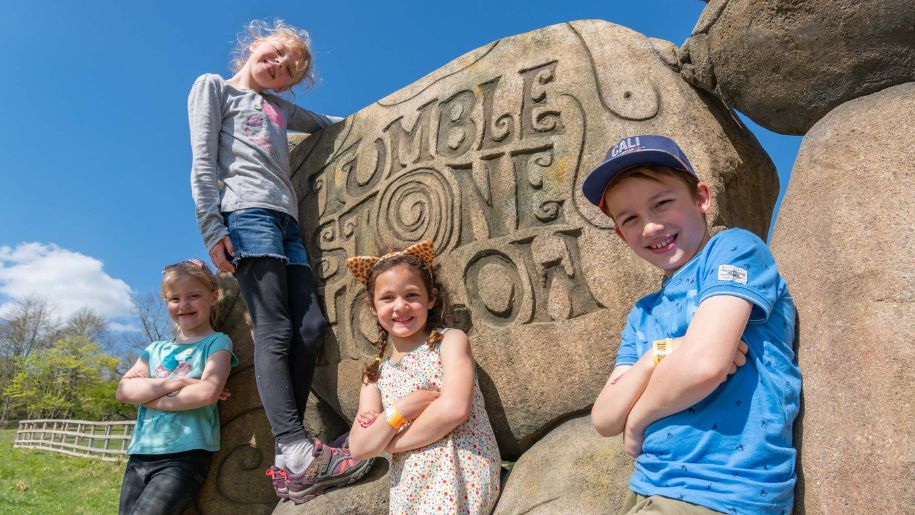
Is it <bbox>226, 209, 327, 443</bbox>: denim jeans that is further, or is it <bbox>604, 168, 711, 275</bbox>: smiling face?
<bbox>226, 209, 327, 443</bbox>: denim jeans

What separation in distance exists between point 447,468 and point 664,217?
38.7 inches

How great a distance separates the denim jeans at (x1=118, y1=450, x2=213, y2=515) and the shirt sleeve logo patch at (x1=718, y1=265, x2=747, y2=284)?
2.37m

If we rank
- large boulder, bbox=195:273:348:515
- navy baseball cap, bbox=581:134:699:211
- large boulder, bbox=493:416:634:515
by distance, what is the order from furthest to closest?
1. large boulder, bbox=195:273:348:515
2. large boulder, bbox=493:416:634:515
3. navy baseball cap, bbox=581:134:699:211

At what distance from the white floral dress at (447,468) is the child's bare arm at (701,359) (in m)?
0.82

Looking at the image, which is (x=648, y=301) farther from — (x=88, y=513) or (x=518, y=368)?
(x=88, y=513)

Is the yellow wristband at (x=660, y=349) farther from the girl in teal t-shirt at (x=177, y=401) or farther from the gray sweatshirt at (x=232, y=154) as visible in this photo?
the girl in teal t-shirt at (x=177, y=401)

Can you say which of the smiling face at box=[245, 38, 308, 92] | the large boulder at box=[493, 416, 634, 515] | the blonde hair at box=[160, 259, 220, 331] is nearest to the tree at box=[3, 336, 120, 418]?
the blonde hair at box=[160, 259, 220, 331]

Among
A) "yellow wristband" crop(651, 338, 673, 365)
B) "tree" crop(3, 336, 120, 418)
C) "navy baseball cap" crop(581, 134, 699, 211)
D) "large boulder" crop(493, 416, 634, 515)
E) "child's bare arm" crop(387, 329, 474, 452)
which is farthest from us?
"tree" crop(3, 336, 120, 418)

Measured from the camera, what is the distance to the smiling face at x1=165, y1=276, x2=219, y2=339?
3.05m

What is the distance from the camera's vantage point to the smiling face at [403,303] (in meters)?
2.26

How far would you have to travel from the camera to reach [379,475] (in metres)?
2.45

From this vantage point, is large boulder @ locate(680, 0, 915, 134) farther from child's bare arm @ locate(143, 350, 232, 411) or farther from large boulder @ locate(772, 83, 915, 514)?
child's bare arm @ locate(143, 350, 232, 411)

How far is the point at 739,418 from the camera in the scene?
4.34 feet

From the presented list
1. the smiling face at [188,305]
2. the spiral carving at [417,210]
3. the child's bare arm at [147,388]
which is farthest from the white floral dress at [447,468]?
the smiling face at [188,305]
